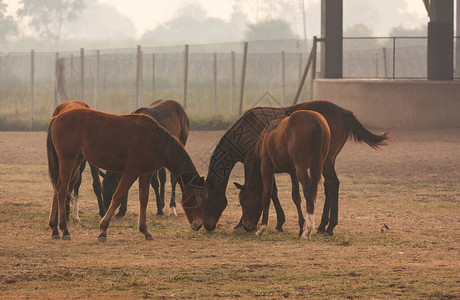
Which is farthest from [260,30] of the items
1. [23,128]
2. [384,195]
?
[384,195]

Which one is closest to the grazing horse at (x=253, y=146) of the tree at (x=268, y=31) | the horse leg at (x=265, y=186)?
the horse leg at (x=265, y=186)

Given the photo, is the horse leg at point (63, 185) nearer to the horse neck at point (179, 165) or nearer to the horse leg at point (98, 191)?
the horse neck at point (179, 165)

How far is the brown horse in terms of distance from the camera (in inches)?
350

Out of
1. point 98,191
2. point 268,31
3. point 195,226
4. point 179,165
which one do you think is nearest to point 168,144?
point 179,165

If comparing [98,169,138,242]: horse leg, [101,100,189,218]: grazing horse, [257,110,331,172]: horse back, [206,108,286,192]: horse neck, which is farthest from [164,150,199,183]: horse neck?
[101,100,189,218]: grazing horse

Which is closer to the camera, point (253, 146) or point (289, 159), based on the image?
point (289, 159)

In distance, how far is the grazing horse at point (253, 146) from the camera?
9.59m

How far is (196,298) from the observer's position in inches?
247

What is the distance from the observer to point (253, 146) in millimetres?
10031

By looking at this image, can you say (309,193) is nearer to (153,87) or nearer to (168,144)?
(168,144)

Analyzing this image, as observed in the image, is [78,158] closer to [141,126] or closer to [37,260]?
[141,126]

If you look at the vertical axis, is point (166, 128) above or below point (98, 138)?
above

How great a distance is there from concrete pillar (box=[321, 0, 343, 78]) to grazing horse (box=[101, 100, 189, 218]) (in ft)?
37.9

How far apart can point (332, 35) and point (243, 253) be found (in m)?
15.6
